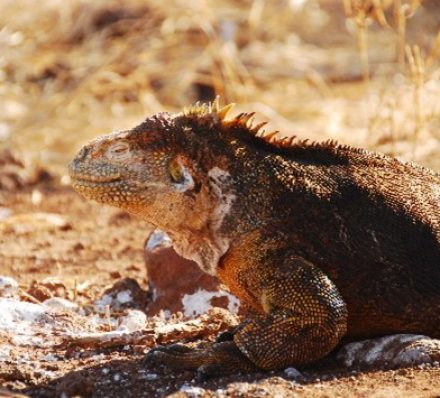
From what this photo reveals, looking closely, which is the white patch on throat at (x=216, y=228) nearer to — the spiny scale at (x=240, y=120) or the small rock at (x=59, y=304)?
the spiny scale at (x=240, y=120)

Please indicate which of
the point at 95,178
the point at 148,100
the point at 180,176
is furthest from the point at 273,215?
the point at 148,100

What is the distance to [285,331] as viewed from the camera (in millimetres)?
5418

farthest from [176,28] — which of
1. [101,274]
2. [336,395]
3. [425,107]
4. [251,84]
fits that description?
[336,395]

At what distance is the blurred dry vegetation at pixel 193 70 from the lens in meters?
12.2

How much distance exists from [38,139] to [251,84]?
3.26 meters

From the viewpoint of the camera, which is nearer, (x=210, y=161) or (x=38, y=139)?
(x=210, y=161)

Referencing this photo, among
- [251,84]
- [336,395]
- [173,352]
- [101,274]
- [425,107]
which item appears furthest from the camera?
[251,84]

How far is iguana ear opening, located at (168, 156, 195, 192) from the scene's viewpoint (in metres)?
5.79

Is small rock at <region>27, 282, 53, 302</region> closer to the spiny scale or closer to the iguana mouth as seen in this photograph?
the iguana mouth

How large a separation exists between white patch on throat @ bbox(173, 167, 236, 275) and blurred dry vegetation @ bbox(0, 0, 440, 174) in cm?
438

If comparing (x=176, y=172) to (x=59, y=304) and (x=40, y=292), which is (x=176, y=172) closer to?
(x=59, y=304)

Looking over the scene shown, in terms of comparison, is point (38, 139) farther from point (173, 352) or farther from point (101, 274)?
point (173, 352)

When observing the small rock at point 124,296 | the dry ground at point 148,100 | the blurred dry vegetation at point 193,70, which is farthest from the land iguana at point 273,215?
the blurred dry vegetation at point 193,70

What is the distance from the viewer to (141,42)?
13680mm
